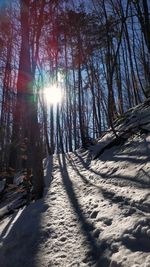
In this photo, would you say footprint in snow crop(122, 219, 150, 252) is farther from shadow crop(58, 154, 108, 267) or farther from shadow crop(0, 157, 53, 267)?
shadow crop(0, 157, 53, 267)

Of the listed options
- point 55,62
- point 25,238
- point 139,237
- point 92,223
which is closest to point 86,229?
point 92,223

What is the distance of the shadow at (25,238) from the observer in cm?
345

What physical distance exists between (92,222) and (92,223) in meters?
0.03

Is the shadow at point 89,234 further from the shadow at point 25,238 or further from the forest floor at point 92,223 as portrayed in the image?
the shadow at point 25,238

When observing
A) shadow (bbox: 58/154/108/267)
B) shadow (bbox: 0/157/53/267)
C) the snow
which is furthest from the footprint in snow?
shadow (bbox: 0/157/53/267)

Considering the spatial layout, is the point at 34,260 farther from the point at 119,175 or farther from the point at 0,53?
the point at 0,53

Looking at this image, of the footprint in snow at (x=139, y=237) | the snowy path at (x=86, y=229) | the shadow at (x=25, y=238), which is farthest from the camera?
the shadow at (x=25, y=238)

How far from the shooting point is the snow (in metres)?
2.75

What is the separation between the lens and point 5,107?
15031 mm

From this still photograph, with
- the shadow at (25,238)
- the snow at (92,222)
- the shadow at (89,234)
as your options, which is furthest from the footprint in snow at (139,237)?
the shadow at (25,238)

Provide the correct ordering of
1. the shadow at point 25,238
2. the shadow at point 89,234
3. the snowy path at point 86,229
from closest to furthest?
the snowy path at point 86,229 → the shadow at point 89,234 → the shadow at point 25,238

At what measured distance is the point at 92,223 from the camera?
3516mm

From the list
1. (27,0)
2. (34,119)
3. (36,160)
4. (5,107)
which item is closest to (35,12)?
(27,0)

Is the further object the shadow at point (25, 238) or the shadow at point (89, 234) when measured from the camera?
the shadow at point (25, 238)
